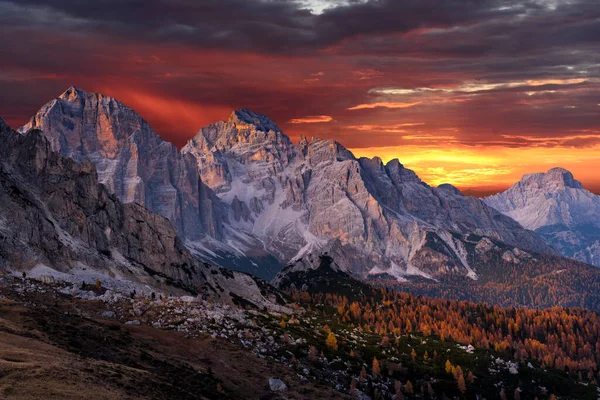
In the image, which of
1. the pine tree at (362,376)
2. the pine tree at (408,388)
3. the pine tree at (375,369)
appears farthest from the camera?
the pine tree at (408,388)

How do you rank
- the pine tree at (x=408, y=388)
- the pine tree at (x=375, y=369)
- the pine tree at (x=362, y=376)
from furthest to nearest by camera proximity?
the pine tree at (x=408, y=388) < the pine tree at (x=375, y=369) < the pine tree at (x=362, y=376)

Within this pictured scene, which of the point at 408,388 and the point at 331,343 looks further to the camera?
the point at 331,343

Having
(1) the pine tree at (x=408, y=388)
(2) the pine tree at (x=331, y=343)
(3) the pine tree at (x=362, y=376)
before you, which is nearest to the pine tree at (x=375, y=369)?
(1) the pine tree at (x=408, y=388)

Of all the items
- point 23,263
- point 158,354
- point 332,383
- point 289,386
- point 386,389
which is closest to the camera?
point 158,354

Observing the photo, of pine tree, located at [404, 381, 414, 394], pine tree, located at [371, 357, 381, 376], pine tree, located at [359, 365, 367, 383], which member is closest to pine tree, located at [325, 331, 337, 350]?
pine tree, located at [371, 357, 381, 376]

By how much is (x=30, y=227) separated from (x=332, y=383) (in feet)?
371

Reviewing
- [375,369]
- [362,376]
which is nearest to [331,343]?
[375,369]

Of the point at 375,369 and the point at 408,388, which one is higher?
the point at 375,369

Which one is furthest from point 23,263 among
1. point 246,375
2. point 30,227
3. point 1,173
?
point 246,375

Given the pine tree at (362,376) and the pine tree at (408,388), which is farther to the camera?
the pine tree at (408,388)

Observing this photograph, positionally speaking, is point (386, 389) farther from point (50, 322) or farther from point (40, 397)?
point (40, 397)

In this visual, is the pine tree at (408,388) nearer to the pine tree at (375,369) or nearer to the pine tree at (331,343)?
the pine tree at (375,369)

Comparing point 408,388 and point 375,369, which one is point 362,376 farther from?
point 408,388

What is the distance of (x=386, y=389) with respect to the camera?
151 m
